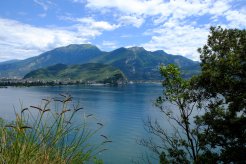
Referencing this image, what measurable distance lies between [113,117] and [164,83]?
79.2 meters

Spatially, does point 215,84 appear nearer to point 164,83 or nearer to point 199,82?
point 199,82

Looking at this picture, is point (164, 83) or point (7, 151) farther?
point (164, 83)

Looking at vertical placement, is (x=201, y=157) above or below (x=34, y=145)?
below

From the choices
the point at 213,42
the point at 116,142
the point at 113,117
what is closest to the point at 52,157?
the point at 213,42

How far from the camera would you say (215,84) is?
16.4 m

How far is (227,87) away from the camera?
15.9 meters

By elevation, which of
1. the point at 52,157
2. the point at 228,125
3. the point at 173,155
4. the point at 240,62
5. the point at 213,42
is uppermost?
the point at 213,42

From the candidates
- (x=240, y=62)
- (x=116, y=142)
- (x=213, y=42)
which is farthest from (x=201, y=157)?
(x=116, y=142)

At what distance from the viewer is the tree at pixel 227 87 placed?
1540 cm

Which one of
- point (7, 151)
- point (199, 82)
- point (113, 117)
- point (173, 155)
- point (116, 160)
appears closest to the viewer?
point (7, 151)

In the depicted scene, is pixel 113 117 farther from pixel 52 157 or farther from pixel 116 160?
pixel 52 157

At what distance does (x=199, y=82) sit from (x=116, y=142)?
4815 cm

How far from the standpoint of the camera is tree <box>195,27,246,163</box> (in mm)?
15398

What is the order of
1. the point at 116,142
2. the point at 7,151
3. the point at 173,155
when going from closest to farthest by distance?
the point at 7,151 → the point at 173,155 → the point at 116,142
